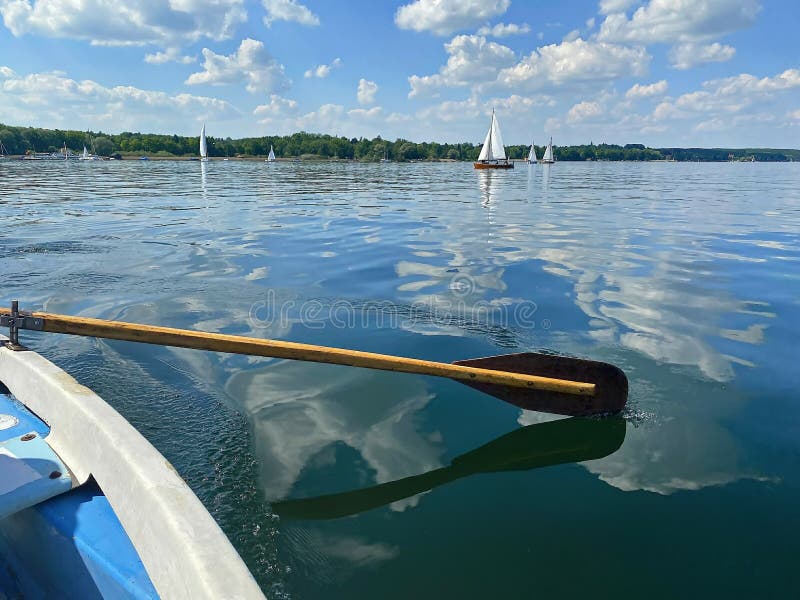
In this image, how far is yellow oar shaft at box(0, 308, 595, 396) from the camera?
4.27 meters

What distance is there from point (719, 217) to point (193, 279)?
22.6 m

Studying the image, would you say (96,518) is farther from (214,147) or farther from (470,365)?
(214,147)

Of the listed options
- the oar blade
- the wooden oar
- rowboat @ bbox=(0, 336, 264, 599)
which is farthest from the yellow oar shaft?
rowboat @ bbox=(0, 336, 264, 599)

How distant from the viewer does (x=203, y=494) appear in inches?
165

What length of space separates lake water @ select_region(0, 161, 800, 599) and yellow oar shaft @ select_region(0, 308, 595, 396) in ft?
2.85

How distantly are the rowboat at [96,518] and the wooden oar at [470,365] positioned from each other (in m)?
0.67

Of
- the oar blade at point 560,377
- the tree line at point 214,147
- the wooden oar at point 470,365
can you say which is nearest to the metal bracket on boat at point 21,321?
the wooden oar at point 470,365

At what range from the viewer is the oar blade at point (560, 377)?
5.29 metres

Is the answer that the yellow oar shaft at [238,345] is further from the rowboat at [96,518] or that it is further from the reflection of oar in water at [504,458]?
the reflection of oar in water at [504,458]

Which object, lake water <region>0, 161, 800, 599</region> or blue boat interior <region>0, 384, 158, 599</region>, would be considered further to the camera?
lake water <region>0, 161, 800, 599</region>

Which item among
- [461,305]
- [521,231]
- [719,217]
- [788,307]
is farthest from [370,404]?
[719,217]

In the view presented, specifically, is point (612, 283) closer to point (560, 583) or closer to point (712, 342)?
point (712, 342)

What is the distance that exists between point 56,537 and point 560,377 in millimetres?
4380

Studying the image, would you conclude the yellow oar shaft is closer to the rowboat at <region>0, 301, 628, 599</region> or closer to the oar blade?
the rowboat at <region>0, 301, 628, 599</region>
